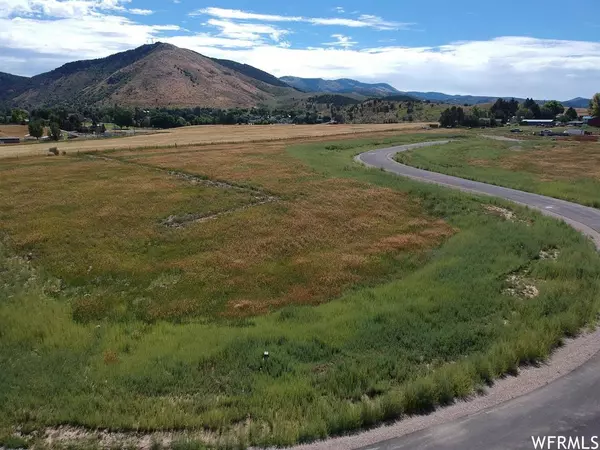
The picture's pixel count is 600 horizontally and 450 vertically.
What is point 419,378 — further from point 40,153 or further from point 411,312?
point 40,153

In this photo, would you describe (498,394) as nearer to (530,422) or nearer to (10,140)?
(530,422)

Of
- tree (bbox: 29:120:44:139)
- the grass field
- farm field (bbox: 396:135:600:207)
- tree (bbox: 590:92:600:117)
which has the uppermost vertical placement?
tree (bbox: 590:92:600:117)

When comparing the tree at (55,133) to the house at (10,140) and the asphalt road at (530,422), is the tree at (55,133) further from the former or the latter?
the asphalt road at (530,422)

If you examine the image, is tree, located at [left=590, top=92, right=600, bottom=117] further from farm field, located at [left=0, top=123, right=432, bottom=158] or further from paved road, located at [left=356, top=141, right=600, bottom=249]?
paved road, located at [left=356, top=141, right=600, bottom=249]

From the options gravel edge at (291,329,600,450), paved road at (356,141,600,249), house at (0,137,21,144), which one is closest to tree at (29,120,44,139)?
house at (0,137,21,144)

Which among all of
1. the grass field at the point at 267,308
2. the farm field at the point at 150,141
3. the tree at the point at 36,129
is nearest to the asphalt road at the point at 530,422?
the grass field at the point at 267,308
